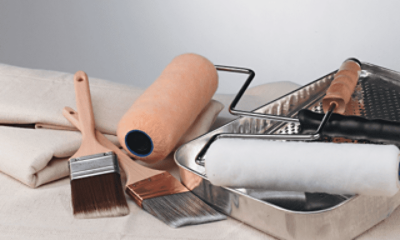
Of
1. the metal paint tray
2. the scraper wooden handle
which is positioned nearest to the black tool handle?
the metal paint tray

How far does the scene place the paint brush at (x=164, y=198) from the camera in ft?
1.67

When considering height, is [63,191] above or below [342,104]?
below

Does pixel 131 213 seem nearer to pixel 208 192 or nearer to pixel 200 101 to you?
pixel 208 192

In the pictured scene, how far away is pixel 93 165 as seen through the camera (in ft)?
1.91

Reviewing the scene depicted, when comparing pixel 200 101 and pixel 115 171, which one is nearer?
pixel 115 171

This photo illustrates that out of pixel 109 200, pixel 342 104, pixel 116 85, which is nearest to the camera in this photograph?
pixel 109 200

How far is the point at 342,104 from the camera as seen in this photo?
63 cm

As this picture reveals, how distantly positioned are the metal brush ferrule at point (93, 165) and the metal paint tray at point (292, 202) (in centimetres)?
9

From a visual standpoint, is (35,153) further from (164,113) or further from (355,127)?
(355,127)

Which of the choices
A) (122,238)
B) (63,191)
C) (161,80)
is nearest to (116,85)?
(161,80)

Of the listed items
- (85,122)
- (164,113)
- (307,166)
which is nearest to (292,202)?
(307,166)

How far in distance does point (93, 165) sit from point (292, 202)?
262mm

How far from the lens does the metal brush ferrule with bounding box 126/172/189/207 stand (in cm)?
55

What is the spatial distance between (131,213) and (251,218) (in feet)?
0.49
